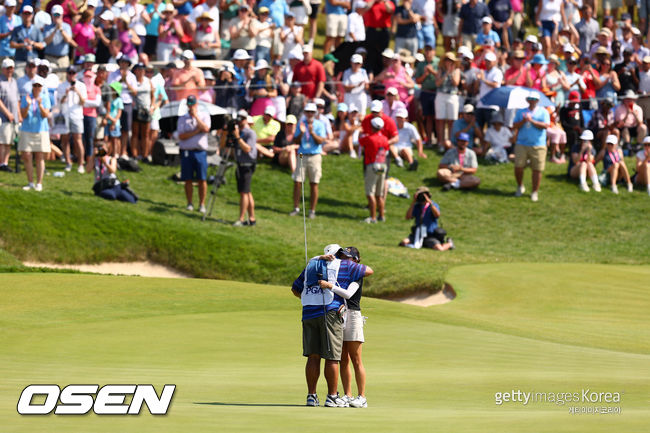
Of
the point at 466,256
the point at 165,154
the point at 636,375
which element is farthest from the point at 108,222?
the point at 636,375

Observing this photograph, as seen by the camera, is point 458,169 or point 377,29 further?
point 377,29

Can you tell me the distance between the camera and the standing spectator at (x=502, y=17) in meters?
32.2

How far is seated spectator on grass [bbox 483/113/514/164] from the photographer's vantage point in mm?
29266

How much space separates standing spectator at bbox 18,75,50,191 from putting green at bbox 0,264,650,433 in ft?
16.7

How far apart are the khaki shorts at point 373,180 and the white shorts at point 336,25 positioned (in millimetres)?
7027

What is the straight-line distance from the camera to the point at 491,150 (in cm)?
2939

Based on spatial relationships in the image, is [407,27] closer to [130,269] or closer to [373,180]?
[373,180]

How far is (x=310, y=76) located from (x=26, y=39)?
6638 mm

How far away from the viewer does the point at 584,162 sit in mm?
28391

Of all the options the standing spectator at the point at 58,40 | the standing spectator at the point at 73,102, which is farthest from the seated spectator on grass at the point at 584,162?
the standing spectator at the point at 58,40

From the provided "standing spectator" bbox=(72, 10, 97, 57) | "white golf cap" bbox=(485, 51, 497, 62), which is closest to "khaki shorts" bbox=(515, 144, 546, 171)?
"white golf cap" bbox=(485, 51, 497, 62)

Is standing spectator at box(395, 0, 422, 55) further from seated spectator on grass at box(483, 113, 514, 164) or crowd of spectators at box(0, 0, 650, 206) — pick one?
seated spectator on grass at box(483, 113, 514, 164)

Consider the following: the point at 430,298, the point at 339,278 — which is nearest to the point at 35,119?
the point at 430,298

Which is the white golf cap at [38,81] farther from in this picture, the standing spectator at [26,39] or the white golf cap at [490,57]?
the white golf cap at [490,57]
